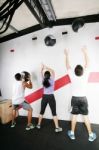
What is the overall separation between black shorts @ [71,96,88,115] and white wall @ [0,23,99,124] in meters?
1.00

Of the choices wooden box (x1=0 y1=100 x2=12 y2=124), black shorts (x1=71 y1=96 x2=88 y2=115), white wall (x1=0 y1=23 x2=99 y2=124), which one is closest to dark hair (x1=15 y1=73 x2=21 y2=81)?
white wall (x1=0 y1=23 x2=99 y2=124)

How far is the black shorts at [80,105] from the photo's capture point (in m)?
3.63

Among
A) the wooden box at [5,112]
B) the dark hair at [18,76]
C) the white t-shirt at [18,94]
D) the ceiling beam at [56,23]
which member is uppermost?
the ceiling beam at [56,23]

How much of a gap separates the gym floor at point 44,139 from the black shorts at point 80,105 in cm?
60

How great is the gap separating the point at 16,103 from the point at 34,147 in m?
1.30

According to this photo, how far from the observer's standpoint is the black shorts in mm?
3627

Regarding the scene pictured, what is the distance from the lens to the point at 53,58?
5016 mm

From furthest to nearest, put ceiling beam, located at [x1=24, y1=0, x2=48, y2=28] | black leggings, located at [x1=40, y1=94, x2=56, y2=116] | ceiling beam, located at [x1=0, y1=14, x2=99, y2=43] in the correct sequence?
ceiling beam, located at [x1=0, y1=14, x2=99, y2=43]
black leggings, located at [x1=40, y1=94, x2=56, y2=116]
ceiling beam, located at [x1=24, y1=0, x2=48, y2=28]

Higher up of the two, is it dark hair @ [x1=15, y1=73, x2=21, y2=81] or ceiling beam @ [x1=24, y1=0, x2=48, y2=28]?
ceiling beam @ [x1=24, y1=0, x2=48, y2=28]

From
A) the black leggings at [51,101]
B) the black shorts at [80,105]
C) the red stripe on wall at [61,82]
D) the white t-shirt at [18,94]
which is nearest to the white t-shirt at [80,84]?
the black shorts at [80,105]

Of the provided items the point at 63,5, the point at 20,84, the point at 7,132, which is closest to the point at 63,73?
the point at 20,84

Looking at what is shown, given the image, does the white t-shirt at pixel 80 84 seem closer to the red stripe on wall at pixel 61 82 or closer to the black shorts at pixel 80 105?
the black shorts at pixel 80 105

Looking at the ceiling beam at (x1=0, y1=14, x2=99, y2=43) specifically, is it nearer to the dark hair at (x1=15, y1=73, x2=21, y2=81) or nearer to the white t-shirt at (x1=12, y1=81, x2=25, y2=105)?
the dark hair at (x1=15, y1=73, x2=21, y2=81)

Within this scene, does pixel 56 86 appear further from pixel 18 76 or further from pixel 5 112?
pixel 5 112
